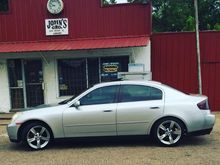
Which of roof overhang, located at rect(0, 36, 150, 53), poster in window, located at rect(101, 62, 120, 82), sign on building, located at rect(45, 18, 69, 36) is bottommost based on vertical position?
poster in window, located at rect(101, 62, 120, 82)

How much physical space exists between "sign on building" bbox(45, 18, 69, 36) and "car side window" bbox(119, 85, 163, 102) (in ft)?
21.5

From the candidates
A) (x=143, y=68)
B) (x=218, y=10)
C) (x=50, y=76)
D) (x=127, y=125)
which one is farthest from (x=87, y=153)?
(x=218, y=10)

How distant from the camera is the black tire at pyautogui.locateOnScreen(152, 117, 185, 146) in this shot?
8.05 meters

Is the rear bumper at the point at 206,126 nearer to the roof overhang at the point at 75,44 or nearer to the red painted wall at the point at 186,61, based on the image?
the roof overhang at the point at 75,44

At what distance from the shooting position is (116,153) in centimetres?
766

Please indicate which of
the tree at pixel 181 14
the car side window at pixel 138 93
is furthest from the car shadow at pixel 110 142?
the tree at pixel 181 14

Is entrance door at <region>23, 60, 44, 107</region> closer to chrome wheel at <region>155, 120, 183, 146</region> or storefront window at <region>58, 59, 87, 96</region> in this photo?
storefront window at <region>58, 59, 87, 96</region>

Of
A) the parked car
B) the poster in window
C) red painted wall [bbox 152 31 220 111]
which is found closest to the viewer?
the parked car

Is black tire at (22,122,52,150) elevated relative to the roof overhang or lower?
lower

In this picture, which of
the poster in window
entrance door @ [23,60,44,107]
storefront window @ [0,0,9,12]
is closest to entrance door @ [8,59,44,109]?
entrance door @ [23,60,44,107]

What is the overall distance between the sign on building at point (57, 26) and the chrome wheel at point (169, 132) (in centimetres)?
740

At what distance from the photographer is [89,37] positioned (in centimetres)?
1425

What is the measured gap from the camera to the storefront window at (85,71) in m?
14.2

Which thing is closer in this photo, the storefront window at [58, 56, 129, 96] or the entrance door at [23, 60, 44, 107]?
the storefront window at [58, 56, 129, 96]
